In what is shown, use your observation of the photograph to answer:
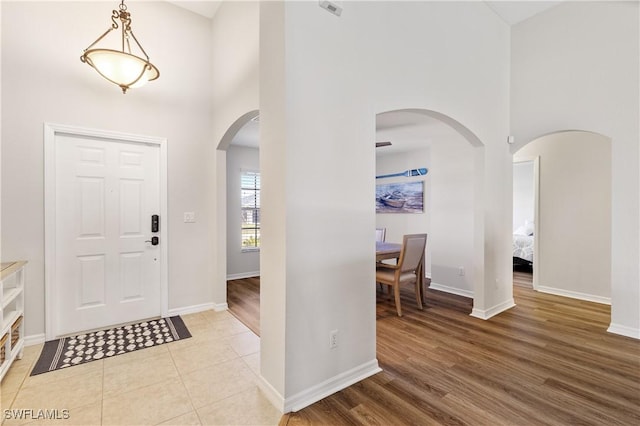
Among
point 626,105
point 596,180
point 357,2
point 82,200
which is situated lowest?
point 82,200

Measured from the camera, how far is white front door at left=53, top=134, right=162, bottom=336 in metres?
2.88

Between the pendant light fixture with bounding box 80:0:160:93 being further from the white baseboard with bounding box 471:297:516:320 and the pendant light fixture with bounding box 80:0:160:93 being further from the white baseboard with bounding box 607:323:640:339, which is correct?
the white baseboard with bounding box 607:323:640:339

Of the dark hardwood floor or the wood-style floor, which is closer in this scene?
the wood-style floor

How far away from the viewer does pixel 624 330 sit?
2961mm

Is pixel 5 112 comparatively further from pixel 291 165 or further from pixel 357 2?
pixel 357 2

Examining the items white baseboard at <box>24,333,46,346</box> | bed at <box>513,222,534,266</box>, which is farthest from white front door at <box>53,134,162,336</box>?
bed at <box>513,222,534,266</box>

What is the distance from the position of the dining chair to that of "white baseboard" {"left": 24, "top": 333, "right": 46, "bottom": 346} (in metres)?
3.57

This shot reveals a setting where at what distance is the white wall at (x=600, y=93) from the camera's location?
295cm

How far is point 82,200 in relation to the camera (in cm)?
297

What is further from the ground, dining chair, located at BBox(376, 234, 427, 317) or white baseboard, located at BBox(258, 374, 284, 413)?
dining chair, located at BBox(376, 234, 427, 317)

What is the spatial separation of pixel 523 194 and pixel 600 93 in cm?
563

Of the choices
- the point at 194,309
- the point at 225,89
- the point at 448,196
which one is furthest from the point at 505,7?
the point at 194,309

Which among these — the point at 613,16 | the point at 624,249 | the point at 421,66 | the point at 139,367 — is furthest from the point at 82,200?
the point at 613,16

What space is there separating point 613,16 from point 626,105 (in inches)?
39.2
